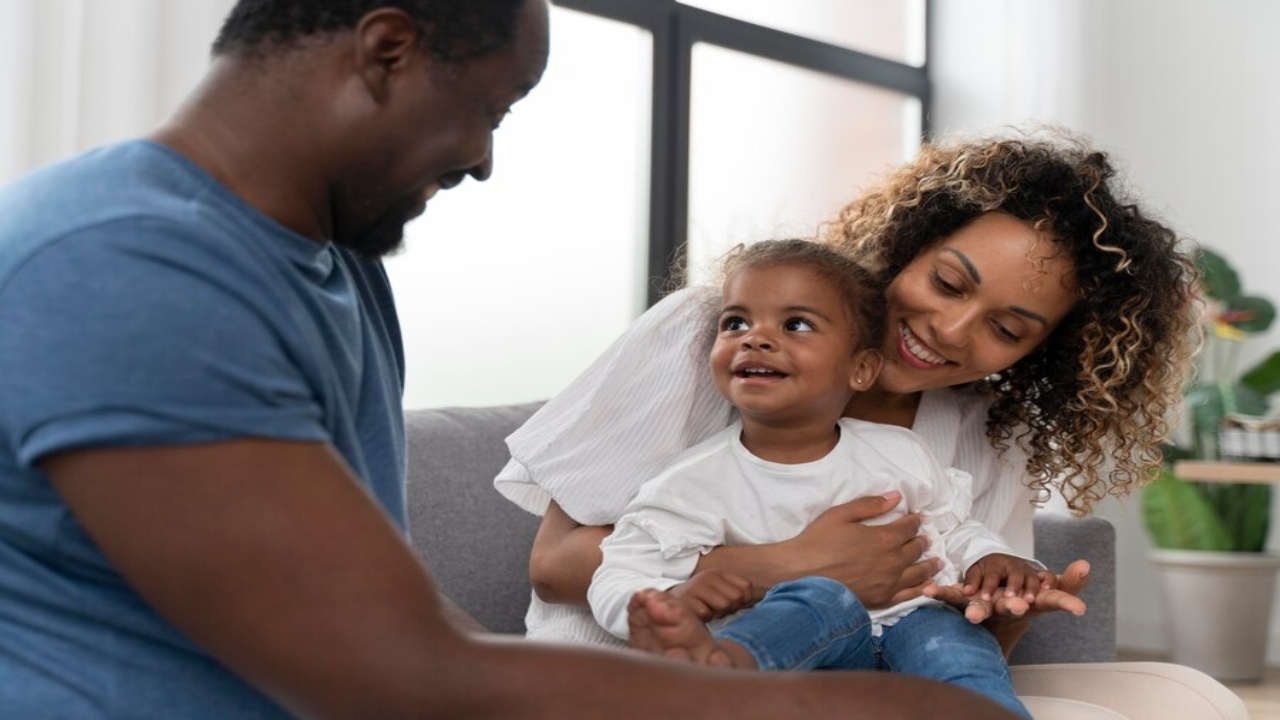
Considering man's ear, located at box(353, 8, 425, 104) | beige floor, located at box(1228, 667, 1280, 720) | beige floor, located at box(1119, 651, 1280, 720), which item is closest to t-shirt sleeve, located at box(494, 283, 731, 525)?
man's ear, located at box(353, 8, 425, 104)

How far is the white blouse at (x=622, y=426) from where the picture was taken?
1.92 m

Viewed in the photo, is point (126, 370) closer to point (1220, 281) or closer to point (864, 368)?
point (864, 368)

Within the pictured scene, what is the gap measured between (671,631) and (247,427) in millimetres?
675

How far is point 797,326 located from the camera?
75.1 inches

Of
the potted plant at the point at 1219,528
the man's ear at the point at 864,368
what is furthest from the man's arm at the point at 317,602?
the potted plant at the point at 1219,528

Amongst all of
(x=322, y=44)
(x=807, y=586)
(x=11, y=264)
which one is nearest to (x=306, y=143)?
(x=322, y=44)

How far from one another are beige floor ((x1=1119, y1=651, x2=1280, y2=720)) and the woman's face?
254 centimetres

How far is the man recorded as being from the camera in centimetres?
72

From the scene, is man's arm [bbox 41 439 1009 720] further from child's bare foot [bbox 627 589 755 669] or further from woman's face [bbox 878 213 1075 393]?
woman's face [bbox 878 213 1075 393]

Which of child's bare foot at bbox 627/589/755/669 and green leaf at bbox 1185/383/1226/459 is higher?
child's bare foot at bbox 627/589/755/669

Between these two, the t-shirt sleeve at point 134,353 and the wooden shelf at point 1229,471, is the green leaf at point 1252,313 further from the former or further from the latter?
the t-shirt sleeve at point 134,353

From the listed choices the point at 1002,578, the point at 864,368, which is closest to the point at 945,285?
the point at 864,368

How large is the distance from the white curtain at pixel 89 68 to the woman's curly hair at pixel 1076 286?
1235 mm

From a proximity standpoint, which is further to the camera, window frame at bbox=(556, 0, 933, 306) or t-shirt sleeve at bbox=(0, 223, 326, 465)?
window frame at bbox=(556, 0, 933, 306)
